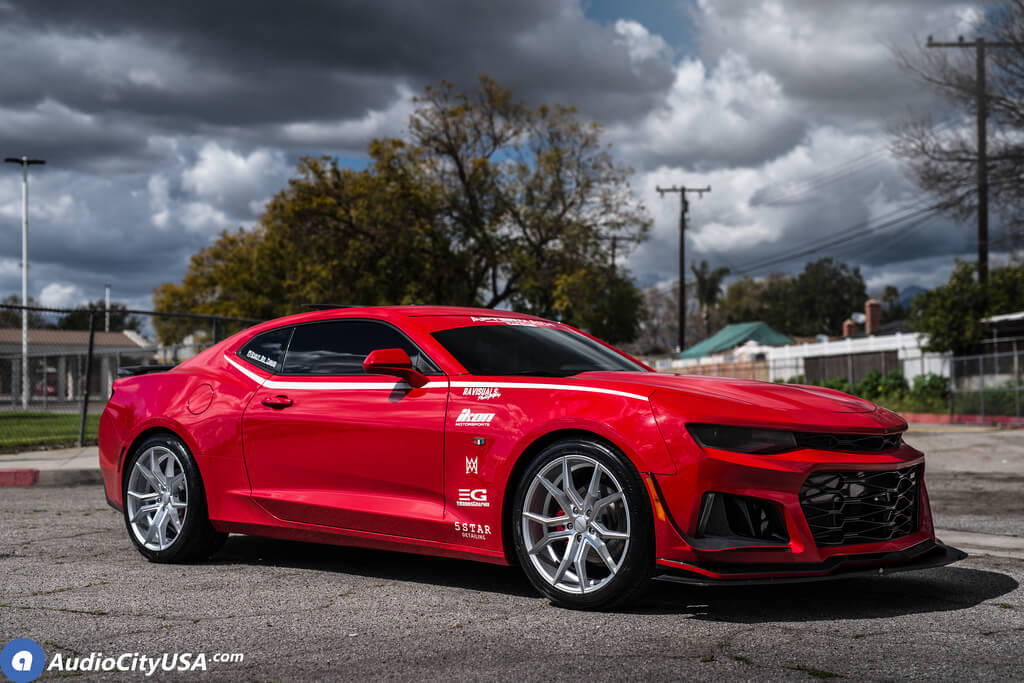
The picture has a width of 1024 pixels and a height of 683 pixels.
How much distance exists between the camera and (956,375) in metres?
25.9

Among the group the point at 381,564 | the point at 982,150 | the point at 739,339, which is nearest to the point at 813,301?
the point at 739,339

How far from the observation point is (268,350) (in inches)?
239

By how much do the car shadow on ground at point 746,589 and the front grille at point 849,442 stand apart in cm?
72

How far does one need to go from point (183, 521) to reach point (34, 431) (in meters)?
10.9

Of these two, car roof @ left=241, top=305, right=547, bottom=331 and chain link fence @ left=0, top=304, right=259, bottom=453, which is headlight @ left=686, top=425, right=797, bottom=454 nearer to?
car roof @ left=241, top=305, right=547, bottom=331

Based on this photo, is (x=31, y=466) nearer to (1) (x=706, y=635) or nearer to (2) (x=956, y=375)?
(1) (x=706, y=635)

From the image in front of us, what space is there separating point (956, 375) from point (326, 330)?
23492 mm

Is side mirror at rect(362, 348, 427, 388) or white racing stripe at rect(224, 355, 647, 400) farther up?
side mirror at rect(362, 348, 427, 388)

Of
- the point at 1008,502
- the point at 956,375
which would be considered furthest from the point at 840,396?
the point at 956,375

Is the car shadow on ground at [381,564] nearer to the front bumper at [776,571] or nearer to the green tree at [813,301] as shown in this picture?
the front bumper at [776,571]

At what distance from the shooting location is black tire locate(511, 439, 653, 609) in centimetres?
436

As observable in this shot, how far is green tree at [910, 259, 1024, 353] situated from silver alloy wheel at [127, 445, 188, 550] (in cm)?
2561

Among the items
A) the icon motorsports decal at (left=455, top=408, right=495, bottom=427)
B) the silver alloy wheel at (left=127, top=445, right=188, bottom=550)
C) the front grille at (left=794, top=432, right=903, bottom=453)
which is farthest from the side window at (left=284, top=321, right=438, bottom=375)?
the front grille at (left=794, top=432, right=903, bottom=453)

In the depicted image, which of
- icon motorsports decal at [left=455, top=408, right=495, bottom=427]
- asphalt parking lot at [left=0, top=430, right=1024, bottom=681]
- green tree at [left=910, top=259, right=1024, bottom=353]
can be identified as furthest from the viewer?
green tree at [left=910, top=259, right=1024, bottom=353]
